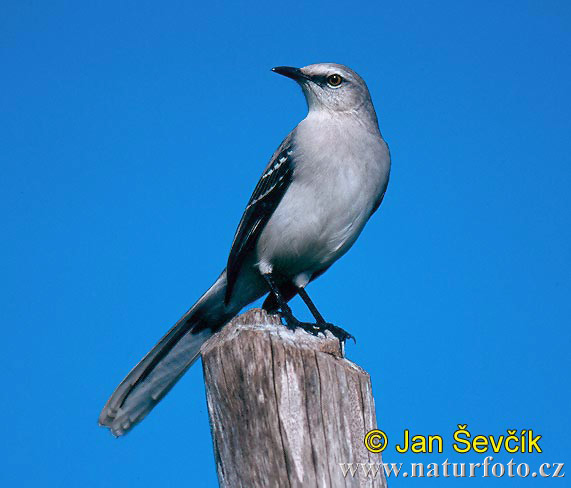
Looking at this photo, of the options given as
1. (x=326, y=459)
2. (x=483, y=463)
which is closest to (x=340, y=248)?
(x=483, y=463)

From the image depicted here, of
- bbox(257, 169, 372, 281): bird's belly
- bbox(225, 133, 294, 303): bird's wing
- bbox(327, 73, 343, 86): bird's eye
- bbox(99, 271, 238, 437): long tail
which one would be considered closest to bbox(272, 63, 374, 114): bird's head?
bbox(327, 73, 343, 86): bird's eye

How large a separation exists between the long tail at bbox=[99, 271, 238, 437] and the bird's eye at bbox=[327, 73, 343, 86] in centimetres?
202

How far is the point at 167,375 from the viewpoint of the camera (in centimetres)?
480

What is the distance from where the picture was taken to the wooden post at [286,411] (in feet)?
10.00

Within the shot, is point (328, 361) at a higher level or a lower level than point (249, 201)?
lower

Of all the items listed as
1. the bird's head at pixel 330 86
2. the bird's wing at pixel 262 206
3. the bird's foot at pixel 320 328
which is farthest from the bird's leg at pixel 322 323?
the bird's head at pixel 330 86

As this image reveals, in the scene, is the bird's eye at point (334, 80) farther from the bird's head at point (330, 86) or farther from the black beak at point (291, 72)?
the black beak at point (291, 72)

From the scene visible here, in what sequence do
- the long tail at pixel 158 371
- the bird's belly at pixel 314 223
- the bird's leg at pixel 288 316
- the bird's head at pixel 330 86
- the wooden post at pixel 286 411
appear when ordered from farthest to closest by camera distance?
the bird's head at pixel 330 86 < the bird's belly at pixel 314 223 < the bird's leg at pixel 288 316 < the long tail at pixel 158 371 < the wooden post at pixel 286 411

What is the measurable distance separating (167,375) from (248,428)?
1.76 meters

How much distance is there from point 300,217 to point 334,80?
1242 mm

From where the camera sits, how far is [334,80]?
5543 mm

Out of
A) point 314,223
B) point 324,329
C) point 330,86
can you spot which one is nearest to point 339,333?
point 324,329

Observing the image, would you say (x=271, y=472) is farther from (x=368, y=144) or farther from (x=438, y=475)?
(x=368, y=144)

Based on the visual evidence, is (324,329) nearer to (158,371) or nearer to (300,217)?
(300,217)
